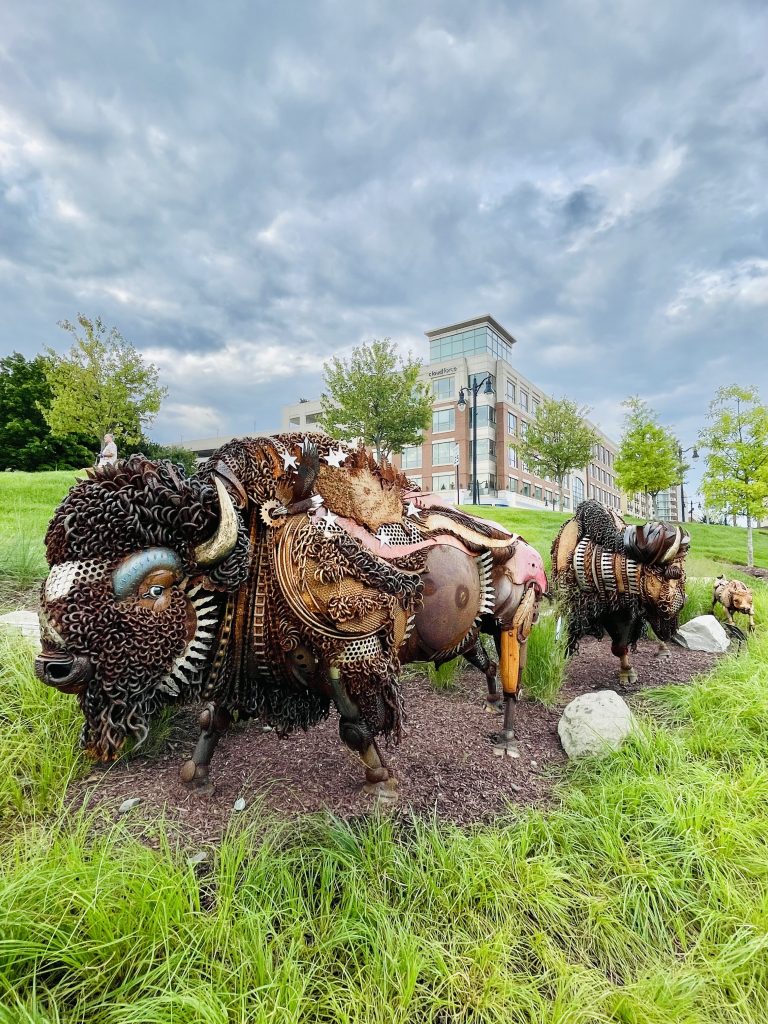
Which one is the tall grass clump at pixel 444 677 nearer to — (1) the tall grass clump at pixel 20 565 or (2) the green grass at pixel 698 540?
(1) the tall grass clump at pixel 20 565

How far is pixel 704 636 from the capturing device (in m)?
6.60

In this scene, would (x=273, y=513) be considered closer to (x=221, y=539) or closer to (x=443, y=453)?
(x=221, y=539)

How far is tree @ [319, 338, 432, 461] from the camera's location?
22.2 meters

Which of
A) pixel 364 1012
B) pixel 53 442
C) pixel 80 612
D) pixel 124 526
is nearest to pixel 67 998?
pixel 364 1012

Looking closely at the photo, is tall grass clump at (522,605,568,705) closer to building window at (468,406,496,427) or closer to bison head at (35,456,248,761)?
bison head at (35,456,248,761)

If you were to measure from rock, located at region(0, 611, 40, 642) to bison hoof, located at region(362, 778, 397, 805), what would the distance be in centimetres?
272

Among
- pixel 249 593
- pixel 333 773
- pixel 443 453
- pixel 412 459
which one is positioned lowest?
pixel 333 773

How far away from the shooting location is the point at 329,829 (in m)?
2.22

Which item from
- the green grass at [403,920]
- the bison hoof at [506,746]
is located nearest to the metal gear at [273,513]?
the green grass at [403,920]

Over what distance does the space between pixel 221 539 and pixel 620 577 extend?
4.09 meters

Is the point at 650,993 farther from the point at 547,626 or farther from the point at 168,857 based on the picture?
the point at 547,626

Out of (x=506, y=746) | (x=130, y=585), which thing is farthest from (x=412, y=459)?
(x=130, y=585)

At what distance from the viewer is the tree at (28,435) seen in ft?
81.4

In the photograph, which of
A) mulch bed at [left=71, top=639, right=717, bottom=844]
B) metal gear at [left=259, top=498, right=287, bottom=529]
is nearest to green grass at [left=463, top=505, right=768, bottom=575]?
mulch bed at [left=71, top=639, right=717, bottom=844]
